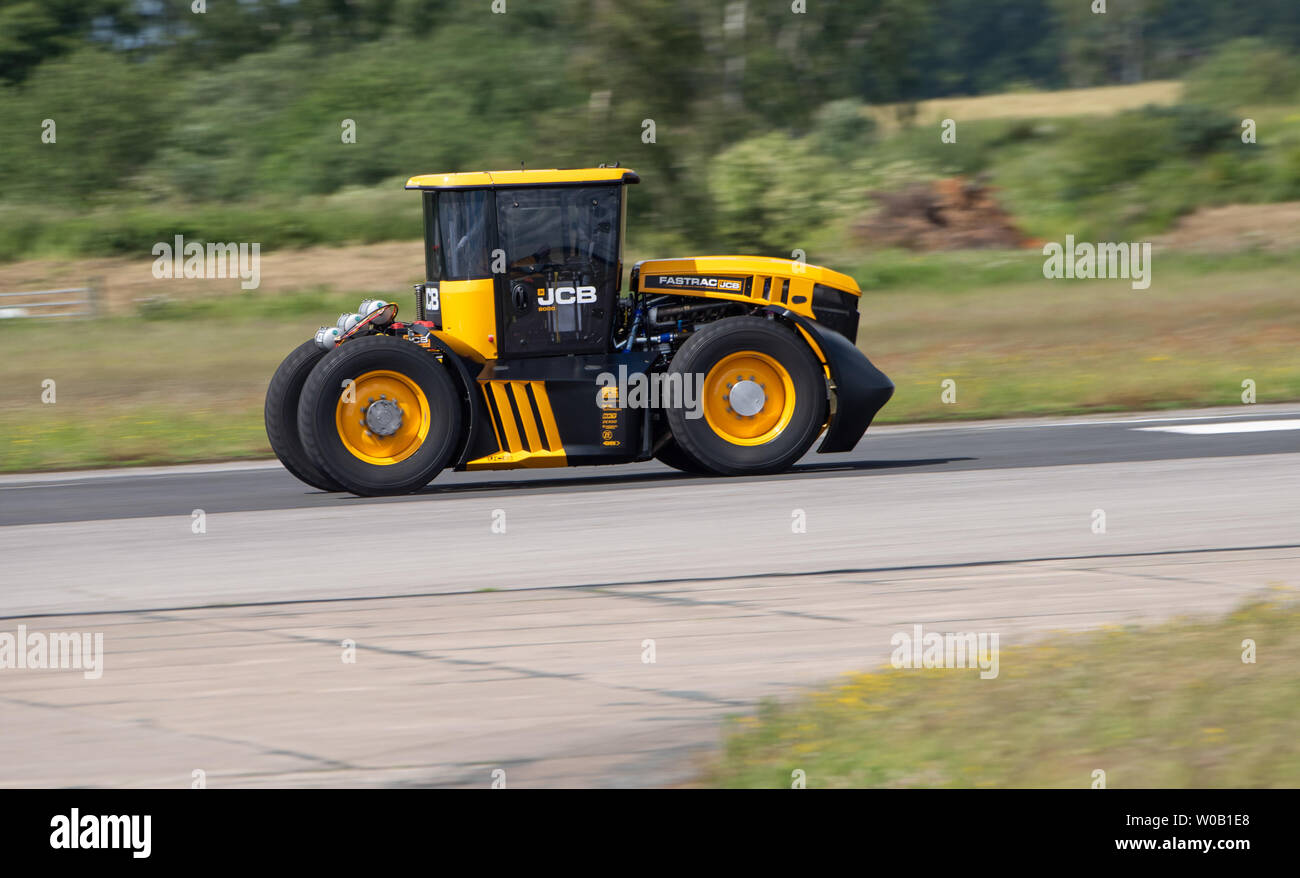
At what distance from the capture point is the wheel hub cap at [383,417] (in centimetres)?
1195

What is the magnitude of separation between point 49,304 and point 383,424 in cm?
2277

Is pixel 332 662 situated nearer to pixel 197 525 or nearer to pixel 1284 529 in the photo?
pixel 197 525

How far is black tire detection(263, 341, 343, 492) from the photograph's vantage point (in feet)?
39.6

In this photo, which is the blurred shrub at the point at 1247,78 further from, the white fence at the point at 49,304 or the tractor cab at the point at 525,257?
the tractor cab at the point at 525,257

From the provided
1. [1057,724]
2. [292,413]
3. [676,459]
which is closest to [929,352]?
[676,459]

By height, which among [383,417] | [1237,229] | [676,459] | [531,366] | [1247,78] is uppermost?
[1247,78]

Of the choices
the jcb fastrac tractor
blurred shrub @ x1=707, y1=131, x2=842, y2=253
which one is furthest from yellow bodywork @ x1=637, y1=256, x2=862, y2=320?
blurred shrub @ x1=707, y1=131, x2=842, y2=253

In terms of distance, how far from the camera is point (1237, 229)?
40344 millimetres

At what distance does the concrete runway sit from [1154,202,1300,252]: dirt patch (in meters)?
24.6

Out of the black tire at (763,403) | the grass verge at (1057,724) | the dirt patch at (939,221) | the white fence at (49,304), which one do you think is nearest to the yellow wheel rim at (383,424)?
the black tire at (763,403)

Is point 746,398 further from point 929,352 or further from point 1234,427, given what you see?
point 929,352

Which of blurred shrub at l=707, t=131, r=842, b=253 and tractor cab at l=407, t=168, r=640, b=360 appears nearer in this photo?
tractor cab at l=407, t=168, r=640, b=360

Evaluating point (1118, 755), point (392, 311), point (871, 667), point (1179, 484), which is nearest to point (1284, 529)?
point (1179, 484)

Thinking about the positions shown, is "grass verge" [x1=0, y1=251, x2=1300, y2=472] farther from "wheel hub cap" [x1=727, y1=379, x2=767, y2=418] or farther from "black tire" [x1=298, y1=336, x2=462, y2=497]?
"wheel hub cap" [x1=727, y1=379, x2=767, y2=418]
